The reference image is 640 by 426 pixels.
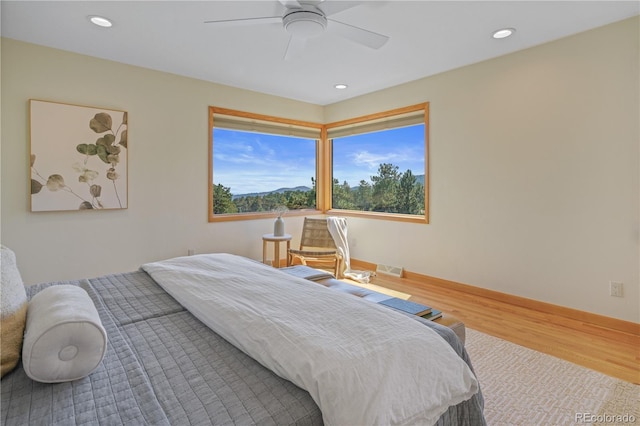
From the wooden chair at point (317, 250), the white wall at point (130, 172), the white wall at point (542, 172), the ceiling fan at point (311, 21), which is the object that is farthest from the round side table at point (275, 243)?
the ceiling fan at point (311, 21)

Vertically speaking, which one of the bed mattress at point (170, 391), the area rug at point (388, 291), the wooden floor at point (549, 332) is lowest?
the wooden floor at point (549, 332)

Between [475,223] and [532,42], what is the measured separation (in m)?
1.80

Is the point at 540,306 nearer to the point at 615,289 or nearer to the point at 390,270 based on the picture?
the point at 615,289

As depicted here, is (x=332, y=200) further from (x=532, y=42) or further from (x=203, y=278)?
(x=203, y=278)

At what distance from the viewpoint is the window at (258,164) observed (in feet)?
14.7

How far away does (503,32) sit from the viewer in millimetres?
2861

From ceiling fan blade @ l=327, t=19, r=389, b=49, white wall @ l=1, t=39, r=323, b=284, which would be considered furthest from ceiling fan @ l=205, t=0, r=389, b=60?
white wall @ l=1, t=39, r=323, b=284

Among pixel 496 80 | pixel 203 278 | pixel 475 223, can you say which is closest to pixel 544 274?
pixel 475 223

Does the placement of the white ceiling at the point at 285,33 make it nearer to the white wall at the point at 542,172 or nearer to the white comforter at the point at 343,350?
the white wall at the point at 542,172

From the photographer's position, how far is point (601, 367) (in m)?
2.25

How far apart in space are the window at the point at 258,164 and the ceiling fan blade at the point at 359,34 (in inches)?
92.1

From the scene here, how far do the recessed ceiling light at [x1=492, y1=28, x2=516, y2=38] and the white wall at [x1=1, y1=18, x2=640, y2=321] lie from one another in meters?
0.50

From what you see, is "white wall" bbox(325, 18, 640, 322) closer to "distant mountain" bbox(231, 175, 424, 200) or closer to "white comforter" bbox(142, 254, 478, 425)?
"distant mountain" bbox(231, 175, 424, 200)

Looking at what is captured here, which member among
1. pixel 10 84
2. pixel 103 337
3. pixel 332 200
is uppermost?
pixel 10 84
